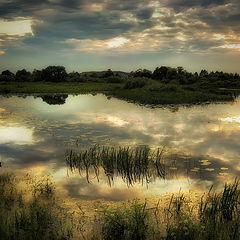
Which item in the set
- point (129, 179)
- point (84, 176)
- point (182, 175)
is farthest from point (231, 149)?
point (84, 176)

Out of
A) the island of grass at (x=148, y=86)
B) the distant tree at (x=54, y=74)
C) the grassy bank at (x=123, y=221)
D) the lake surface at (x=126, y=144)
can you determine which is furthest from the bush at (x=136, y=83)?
the grassy bank at (x=123, y=221)

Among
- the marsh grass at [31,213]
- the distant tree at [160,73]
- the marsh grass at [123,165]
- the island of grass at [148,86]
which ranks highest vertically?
the distant tree at [160,73]

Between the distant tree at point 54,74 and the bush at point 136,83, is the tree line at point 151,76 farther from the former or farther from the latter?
the bush at point 136,83

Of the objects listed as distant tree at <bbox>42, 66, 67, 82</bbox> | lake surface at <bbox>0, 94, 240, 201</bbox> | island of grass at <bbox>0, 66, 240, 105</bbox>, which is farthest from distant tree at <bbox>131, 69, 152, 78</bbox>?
lake surface at <bbox>0, 94, 240, 201</bbox>

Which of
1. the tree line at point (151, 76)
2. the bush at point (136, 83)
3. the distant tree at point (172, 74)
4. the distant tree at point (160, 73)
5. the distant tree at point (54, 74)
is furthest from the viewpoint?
the distant tree at point (54, 74)

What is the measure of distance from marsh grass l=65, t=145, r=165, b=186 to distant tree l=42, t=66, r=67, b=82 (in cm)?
7790

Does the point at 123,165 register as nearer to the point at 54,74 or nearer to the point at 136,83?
the point at 136,83

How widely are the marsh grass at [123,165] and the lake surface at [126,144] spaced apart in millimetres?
268

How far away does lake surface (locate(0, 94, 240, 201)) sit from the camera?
9.41m

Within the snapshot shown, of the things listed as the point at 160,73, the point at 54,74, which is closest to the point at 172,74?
the point at 160,73

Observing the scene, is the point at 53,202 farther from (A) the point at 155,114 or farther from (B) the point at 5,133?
(A) the point at 155,114

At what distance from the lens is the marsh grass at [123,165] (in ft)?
33.7

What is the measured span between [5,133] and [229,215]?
1283cm

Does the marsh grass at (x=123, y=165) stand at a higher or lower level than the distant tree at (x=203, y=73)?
lower
